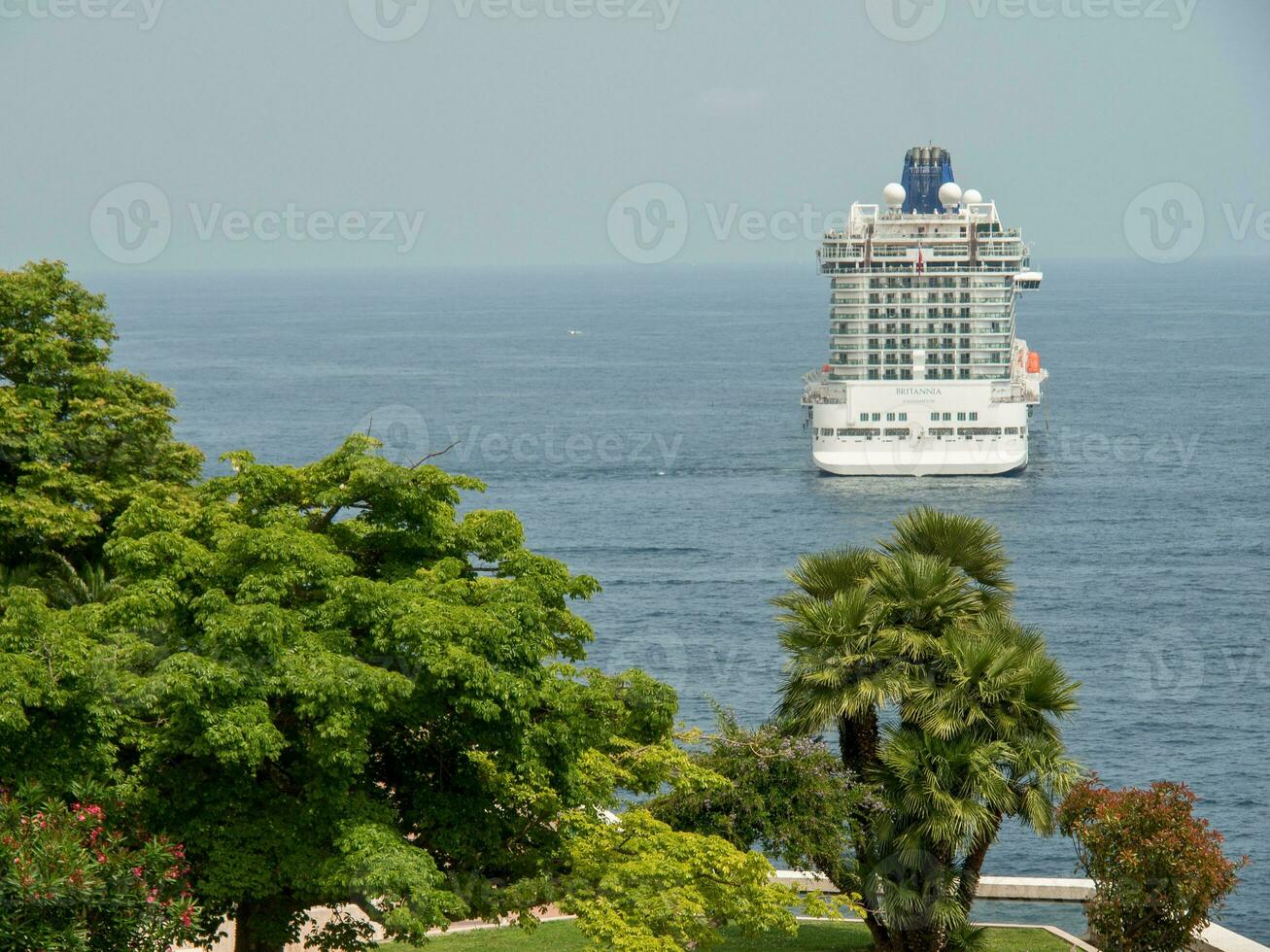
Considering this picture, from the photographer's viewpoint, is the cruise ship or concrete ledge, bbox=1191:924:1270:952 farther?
the cruise ship

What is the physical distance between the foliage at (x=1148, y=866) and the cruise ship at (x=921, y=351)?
77.4 meters

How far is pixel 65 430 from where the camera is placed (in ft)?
86.2

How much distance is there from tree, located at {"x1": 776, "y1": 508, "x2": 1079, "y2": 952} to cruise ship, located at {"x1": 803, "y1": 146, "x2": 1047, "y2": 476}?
76.2 metres

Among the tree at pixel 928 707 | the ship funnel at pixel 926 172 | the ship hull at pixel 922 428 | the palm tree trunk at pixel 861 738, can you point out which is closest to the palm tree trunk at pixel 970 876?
the tree at pixel 928 707

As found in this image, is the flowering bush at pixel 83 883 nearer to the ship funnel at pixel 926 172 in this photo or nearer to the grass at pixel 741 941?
the grass at pixel 741 941

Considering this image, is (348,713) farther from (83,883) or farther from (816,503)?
(816,503)

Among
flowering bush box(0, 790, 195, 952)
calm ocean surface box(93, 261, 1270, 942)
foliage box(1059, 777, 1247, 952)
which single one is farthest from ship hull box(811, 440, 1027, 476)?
flowering bush box(0, 790, 195, 952)

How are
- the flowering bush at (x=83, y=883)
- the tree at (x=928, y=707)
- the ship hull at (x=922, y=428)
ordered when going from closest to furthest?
1. the flowering bush at (x=83, y=883)
2. the tree at (x=928, y=707)
3. the ship hull at (x=922, y=428)

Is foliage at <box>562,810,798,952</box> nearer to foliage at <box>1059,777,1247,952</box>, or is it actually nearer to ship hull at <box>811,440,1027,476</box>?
foliage at <box>1059,777,1247,952</box>

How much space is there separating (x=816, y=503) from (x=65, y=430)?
68275 millimetres

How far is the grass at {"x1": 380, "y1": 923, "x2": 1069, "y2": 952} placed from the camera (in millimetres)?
25469

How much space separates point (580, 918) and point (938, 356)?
295ft

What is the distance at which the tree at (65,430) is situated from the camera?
25062 mm

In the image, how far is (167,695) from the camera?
20703 millimetres
